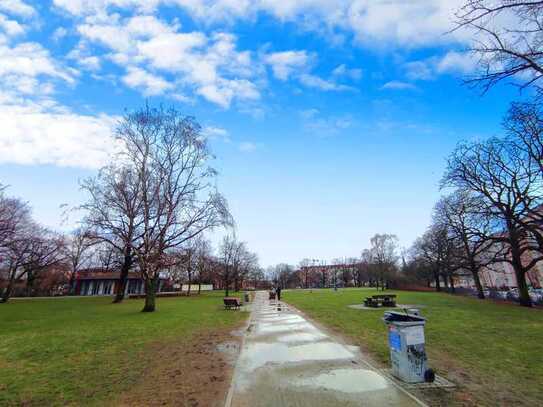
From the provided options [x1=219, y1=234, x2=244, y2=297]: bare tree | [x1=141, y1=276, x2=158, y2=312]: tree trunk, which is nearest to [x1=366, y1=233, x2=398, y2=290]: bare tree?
[x1=219, y1=234, x2=244, y2=297]: bare tree

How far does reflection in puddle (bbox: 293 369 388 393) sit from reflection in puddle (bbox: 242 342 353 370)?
4.41ft

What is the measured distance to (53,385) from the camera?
18.8 ft

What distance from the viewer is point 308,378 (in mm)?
5938

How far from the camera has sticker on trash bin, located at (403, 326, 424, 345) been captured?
18.6ft

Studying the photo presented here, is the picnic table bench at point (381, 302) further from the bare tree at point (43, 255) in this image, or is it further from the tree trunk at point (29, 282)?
the tree trunk at point (29, 282)

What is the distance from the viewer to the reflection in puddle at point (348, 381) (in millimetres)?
5357

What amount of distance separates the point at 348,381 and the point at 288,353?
266 centimetres

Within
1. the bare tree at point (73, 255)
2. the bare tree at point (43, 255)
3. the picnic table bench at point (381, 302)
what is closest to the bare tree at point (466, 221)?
the picnic table bench at point (381, 302)

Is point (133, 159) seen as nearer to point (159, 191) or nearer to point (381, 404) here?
point (159, 191)

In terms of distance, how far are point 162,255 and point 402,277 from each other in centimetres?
5558

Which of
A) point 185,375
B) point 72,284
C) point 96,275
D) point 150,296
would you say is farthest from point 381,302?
point 96,275

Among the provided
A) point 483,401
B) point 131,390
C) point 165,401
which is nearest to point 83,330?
point 131,390

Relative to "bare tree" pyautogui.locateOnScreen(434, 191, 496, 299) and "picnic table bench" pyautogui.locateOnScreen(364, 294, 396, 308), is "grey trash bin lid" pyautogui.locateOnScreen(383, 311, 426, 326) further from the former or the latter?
"bare tree" pyautogui.locateOnScreen(434, 191, 496, 299)

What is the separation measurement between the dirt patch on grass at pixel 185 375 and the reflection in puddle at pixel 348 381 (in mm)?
1731
